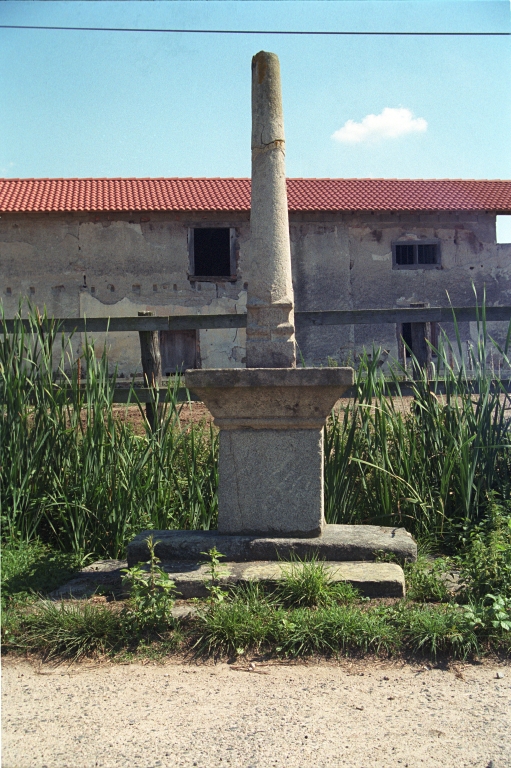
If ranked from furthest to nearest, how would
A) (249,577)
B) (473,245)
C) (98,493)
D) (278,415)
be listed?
(473,245)
(98,493)
(278,415)
(249,577)

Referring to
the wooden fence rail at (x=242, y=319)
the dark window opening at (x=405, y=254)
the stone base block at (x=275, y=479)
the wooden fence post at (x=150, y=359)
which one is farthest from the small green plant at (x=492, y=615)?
the dark window opening at (x=405, y=254)

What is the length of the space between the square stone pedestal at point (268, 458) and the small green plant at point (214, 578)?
1.04 ft

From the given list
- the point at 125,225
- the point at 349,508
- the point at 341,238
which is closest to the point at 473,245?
the point at 341,238

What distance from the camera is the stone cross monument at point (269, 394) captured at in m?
3.67

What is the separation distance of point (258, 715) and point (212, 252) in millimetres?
17348

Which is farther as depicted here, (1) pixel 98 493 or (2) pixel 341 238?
(2) pixel 341 238

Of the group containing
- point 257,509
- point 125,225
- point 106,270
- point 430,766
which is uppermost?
point 125,225

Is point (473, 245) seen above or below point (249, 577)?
above

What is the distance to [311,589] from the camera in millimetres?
3348

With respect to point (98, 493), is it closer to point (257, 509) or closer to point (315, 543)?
point (257, 509)

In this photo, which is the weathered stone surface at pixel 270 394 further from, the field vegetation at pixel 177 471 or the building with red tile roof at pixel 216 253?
the building with red tile roof at pixel 216 253

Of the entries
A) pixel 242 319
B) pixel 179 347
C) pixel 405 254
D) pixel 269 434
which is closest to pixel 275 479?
pixel 269 434

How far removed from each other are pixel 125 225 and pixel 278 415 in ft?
48.3

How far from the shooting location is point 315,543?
368 cm
